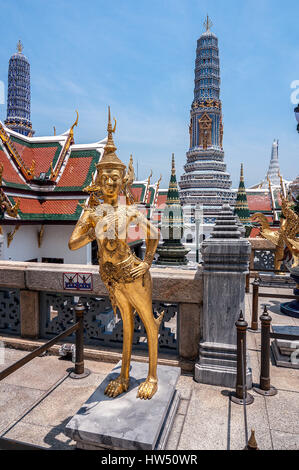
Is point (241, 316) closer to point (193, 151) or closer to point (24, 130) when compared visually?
point (193, 151)

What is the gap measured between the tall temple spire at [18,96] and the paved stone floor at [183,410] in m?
49.8

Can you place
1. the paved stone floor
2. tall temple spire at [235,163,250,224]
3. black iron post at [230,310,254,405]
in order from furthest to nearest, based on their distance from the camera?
tall temple spire at [235,163,250,224], black iron post at [230,310,254,405], the paved stone floor

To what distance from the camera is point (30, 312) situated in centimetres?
516

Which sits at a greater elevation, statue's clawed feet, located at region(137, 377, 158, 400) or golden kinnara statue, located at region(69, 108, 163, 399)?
golden kinnara statue, located at region(69, 108, 163, 399)

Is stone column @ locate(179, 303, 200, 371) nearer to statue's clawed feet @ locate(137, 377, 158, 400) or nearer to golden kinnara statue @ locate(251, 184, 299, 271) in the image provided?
statue's clawed feet @ locate(137, 377, 158, 400)

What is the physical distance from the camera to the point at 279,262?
10.9 metres

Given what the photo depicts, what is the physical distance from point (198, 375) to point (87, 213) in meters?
2.77

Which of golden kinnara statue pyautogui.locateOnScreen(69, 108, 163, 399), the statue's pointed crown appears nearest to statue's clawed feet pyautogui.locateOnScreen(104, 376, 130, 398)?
golden kinnara statue pyautogui.locateOnScreen(69, 108, 163, 399)

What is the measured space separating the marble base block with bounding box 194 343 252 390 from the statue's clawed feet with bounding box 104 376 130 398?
4.22 ft

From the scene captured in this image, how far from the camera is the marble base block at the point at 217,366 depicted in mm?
4129

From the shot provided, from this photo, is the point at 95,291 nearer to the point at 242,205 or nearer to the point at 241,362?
the point at 241,362

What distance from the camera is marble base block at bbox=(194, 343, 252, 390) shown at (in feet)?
13.5
